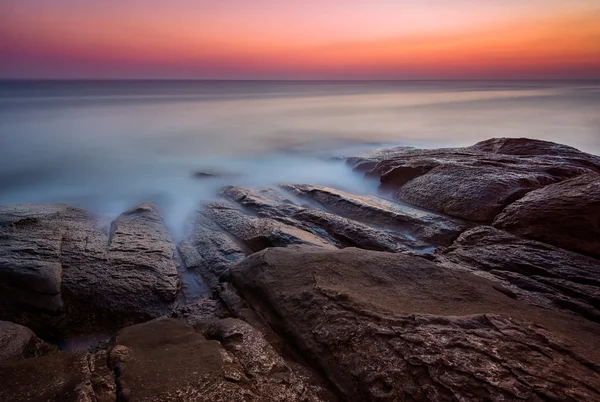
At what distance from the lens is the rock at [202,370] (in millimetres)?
2320

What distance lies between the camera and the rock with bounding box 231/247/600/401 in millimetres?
2334

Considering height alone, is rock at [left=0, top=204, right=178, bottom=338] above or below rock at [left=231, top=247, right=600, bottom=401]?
below

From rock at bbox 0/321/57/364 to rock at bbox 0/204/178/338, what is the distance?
62 cm

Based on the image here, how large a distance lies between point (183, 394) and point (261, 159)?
10.5 m

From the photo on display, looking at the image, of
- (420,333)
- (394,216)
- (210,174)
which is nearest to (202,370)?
(420,333)

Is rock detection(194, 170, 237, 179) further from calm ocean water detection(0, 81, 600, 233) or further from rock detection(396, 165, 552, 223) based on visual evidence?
rock detection(396, 165, 552, 223)

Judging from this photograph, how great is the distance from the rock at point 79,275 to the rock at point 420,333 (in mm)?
1278

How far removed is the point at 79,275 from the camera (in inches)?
166

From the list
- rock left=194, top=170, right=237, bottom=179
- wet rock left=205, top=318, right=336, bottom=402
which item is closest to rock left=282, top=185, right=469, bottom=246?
wet rock left=205, top=318, right=336, bottom=402

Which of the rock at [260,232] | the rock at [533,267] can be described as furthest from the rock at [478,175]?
the rock at [260,232]

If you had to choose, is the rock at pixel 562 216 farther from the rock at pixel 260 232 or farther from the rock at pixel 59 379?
the rock at pixel 59 379

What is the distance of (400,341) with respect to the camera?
2.63 metres

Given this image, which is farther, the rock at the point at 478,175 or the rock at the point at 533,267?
the rock at the point at 478,175

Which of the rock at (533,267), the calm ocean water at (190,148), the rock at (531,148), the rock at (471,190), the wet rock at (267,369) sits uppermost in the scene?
the rock at (531,148)
